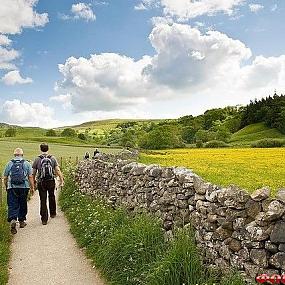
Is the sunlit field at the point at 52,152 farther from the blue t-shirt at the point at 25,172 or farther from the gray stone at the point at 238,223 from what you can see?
the gray stone at the point at 238,223

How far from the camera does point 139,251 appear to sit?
8.41m

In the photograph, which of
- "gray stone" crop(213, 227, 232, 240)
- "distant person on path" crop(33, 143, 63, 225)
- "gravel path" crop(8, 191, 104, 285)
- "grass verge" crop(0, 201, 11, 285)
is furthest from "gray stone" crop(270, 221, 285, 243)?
"distant person on path" crop(33, 143, 63, 225)

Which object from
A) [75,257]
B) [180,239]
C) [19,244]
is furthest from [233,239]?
[19,244]

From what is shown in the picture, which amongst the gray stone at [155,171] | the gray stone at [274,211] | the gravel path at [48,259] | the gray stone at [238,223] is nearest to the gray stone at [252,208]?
the gray stone at [238,223]

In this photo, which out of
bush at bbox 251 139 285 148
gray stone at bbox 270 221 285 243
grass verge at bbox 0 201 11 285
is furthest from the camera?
bush at bbox 251 139 285 148

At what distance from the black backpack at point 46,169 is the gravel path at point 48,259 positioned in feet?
4.79

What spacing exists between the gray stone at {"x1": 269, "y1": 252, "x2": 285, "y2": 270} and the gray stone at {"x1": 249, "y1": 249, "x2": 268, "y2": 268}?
0.35ft

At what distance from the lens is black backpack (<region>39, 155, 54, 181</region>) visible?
14.4 meters

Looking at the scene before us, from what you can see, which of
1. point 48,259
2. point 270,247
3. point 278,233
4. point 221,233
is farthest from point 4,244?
point 278,233

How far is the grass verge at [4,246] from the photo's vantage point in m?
9.12

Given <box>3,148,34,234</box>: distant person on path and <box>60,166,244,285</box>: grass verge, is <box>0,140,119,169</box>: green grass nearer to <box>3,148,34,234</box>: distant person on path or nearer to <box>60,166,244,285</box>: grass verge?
<box>3,148,34,234</box>: distant person on path

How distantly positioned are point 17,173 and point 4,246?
2652mm

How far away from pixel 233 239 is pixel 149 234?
7.61 ft

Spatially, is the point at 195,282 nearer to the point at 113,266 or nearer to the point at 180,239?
the point at 180,239
